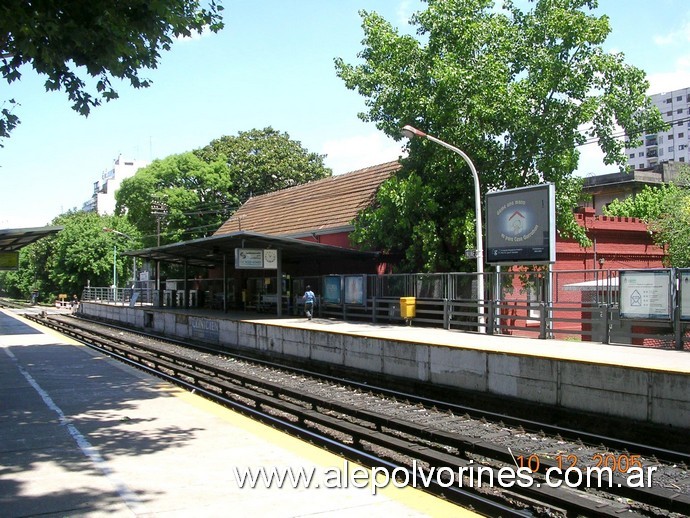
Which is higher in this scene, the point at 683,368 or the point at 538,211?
the point at 538,211

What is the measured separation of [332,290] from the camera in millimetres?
24641

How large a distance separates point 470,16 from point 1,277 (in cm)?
12890

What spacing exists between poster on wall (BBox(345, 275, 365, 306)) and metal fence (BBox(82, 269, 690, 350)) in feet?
0.07

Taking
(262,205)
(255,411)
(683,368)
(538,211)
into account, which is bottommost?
(255,411)

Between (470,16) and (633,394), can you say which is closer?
(633,394)

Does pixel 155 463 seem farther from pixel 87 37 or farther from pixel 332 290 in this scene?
pixel 332 290

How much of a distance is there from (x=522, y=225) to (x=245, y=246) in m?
14.0

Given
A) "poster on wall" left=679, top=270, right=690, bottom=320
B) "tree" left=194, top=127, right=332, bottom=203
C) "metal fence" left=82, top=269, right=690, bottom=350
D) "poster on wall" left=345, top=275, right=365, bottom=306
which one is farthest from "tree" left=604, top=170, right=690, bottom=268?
"tree" left=194, top=127, right=332, bottom=203

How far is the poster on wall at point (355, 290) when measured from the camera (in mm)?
22781

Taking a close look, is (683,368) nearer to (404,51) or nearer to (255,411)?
(255,411)

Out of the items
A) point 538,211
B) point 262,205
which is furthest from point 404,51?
point 262,205

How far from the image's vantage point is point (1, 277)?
12606 centimetres

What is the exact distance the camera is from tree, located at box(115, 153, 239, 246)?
50156mm

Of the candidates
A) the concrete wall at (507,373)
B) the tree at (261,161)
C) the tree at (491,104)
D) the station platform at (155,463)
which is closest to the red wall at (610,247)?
the tree at (491,104)
